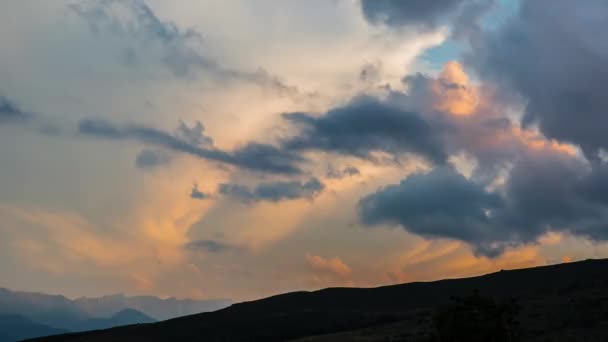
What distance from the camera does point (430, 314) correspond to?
13250 centimetres

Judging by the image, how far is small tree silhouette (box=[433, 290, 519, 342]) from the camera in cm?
7069

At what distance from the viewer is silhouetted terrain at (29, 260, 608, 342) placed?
73.3m

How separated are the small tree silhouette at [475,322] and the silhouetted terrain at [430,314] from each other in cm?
10

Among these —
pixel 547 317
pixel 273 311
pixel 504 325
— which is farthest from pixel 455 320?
pixel 273 311

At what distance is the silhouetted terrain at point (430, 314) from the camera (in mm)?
73312

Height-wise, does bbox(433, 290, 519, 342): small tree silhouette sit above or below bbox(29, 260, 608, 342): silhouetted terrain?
below

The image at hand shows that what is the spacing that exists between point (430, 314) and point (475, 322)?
6291cm

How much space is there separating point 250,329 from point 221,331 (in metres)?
7.04

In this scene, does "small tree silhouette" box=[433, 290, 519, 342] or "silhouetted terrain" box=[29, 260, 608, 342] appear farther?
"silhouetted terrain" box=[29, 260, 608, 342]

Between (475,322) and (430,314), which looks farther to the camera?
(430,314)

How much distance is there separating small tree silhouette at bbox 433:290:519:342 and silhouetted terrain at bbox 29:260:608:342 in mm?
97

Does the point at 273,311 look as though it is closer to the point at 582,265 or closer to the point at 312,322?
the point at 312,322

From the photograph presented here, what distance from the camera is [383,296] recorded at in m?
188

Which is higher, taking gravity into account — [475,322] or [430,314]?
[430,314]
